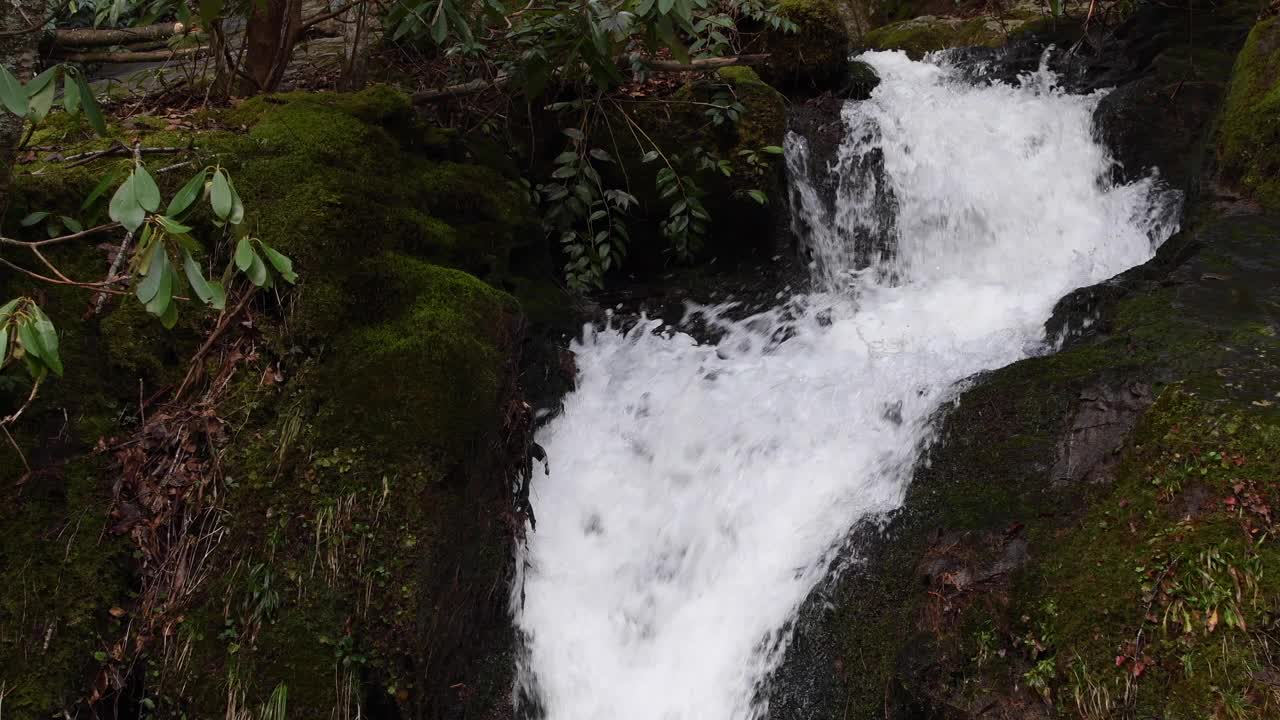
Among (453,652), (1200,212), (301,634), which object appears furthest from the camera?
(1200,212)

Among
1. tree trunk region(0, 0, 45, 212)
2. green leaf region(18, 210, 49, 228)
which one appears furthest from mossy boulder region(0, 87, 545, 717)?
tree trunk region(0, 0, 45, 212)

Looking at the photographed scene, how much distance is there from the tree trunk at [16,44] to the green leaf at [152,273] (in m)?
1.24

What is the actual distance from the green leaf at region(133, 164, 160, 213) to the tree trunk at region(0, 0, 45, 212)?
1256 mm

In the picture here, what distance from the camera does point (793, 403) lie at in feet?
17.1

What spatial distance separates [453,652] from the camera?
388cm

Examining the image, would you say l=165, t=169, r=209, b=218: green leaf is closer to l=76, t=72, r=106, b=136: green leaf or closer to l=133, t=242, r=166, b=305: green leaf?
l=133, t=242, r=166, b=305: green leaf

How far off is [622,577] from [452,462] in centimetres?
120

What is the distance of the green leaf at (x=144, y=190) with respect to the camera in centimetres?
182

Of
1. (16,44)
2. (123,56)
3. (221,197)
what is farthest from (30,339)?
(123,56)

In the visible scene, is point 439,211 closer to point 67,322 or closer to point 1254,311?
point 67,322

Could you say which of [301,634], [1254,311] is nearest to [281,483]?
[301,634]

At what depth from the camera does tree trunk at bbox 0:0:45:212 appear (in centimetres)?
271

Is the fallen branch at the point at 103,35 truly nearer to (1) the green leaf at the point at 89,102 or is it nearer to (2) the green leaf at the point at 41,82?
(1) the green leaf at the point at 89,102

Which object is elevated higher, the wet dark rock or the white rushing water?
the wet dark rock
